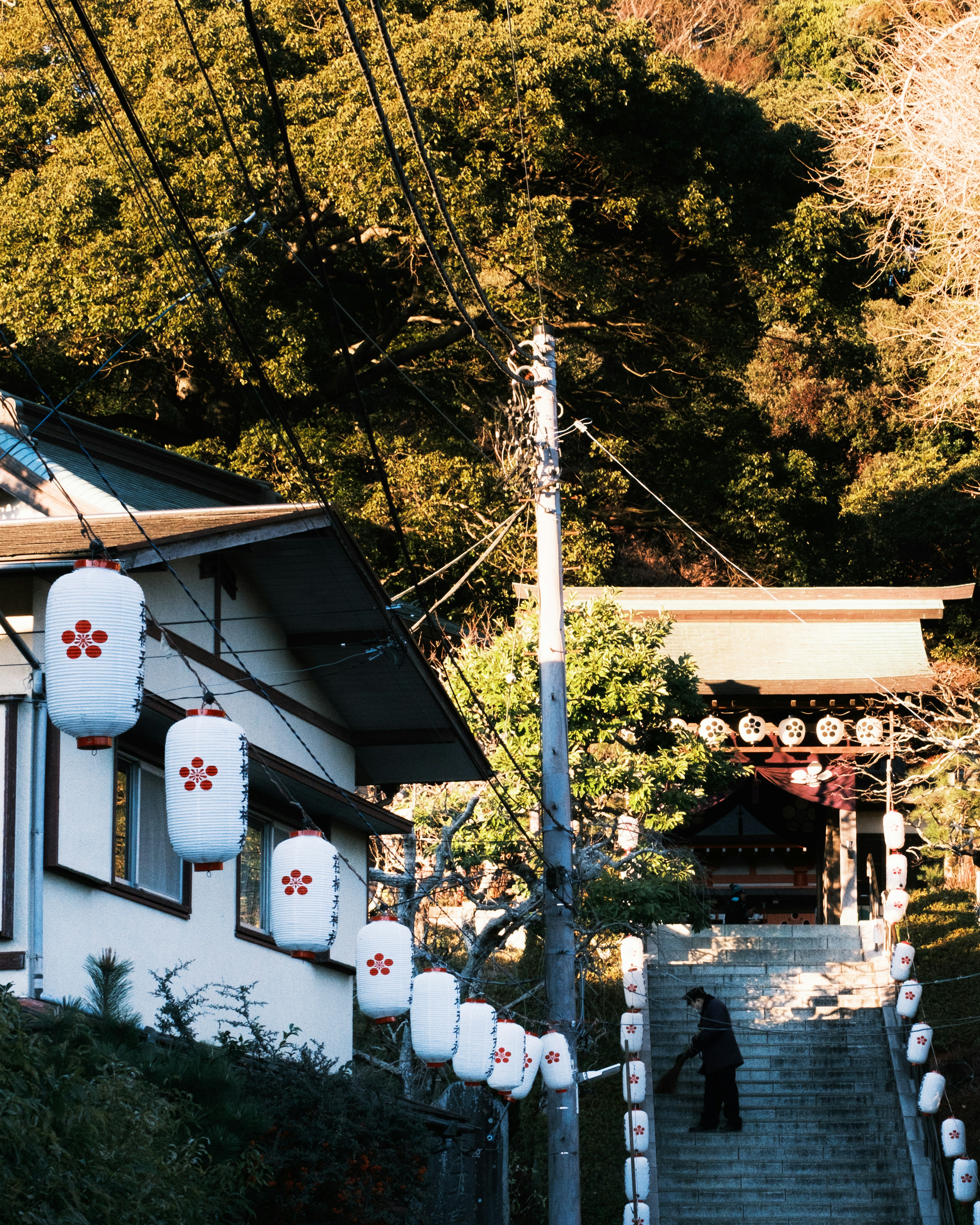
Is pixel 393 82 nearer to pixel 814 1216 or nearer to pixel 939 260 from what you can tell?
pixel 939 260

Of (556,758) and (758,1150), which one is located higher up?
(556,758)

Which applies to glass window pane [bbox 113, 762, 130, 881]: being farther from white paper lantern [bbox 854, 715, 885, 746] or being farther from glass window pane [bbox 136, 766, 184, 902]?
white paper lantern [bbox 854, 715, 885, 746]

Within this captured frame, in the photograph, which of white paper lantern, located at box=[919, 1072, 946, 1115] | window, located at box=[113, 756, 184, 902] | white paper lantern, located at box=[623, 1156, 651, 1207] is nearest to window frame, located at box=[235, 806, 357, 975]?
window, located at box=[113, 756, 184, 902]

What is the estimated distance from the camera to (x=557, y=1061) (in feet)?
37.6

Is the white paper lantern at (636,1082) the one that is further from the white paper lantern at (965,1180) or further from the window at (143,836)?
the window at (143,836)

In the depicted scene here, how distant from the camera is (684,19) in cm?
4047

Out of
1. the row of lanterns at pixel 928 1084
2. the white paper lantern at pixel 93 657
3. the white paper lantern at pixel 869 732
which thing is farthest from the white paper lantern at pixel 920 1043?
the white paper lantern at pixel 93 657

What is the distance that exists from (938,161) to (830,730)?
42.2 feet

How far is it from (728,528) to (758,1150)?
57.1 feet

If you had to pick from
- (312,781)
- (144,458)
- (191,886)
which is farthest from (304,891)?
(144,458)

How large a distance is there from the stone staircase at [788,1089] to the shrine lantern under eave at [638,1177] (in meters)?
0.91

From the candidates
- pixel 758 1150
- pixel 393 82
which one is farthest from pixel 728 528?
pixel 758 1150

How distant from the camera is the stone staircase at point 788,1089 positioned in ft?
53.3

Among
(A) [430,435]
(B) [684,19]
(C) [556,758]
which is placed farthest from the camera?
(B) [684,19]
